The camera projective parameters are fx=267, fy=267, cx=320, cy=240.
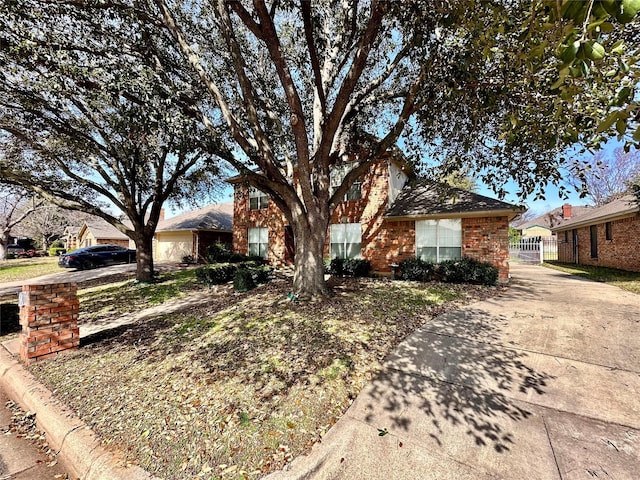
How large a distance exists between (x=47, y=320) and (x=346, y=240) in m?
10.00

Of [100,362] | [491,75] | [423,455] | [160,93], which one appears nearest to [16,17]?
[160,93]

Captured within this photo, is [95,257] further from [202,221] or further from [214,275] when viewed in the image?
[214,275]

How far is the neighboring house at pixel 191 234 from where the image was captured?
62.5 feet

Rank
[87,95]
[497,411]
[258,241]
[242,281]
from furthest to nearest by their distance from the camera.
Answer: [258,241], [242,281], [87,95], [497,411]

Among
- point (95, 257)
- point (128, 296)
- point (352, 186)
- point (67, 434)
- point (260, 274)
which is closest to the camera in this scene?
point (67, 434)

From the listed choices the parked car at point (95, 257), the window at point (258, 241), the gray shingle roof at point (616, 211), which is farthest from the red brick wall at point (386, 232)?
the parked car at point (95, 257)

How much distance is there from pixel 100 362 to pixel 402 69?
9.28 meters

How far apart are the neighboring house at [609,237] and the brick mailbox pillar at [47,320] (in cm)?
1834

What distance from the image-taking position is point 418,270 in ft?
33.3

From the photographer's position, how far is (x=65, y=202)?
869cm

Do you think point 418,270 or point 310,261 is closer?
point 310,261

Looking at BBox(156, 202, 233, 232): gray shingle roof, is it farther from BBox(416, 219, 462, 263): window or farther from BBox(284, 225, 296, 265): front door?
BBox(416, 219, 462, 263): window

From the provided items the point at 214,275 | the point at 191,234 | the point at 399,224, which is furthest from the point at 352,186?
the point at 191,234

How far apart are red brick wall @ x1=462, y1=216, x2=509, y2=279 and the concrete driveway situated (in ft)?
15.3
